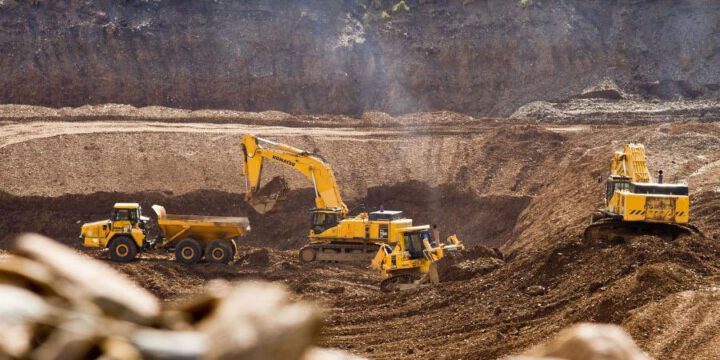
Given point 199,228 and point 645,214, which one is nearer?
point 645,214

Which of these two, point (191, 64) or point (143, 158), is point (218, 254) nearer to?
point (143, 158)

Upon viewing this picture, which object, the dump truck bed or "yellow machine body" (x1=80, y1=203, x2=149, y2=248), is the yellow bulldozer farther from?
"yellow machine body" (x1=80, y1=203, x2=149, y2=248)

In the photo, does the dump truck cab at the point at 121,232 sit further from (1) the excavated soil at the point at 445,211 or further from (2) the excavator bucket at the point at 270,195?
(2) the excavator bucket at the point at 270,195

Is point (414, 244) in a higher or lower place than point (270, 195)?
lower

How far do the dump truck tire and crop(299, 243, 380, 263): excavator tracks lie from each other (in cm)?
445

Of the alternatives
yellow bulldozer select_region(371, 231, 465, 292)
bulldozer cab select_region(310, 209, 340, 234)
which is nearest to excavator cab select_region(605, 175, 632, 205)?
yellow bulldozer select_region(371, 231, 465, 292)

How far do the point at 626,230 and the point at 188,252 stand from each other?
11.1m

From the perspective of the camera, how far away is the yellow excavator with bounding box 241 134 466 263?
2917cm

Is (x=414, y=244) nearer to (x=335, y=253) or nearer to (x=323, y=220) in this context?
(x=335, y=253)

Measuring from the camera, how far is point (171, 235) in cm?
2844

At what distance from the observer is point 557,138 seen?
39500mm

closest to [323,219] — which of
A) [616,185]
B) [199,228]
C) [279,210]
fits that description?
[199,228]

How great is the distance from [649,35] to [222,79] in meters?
20.5

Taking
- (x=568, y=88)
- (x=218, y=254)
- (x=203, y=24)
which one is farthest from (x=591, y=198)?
(x=203, y=24)
